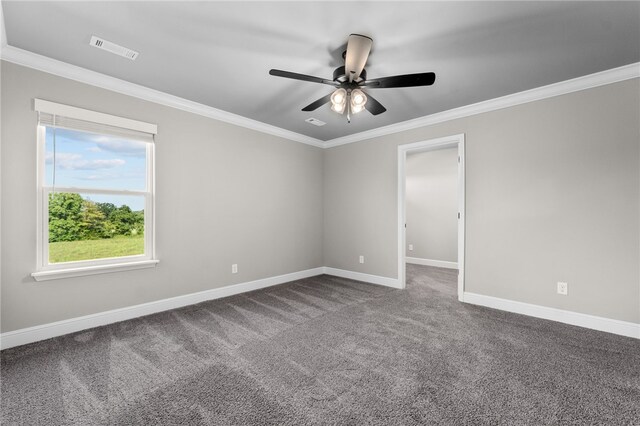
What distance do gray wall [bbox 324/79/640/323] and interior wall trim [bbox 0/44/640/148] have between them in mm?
81

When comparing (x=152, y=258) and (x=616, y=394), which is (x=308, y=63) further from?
(x=616, y=394)

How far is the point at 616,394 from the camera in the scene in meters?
1.86

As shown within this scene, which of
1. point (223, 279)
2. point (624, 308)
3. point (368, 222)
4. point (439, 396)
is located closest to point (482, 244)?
point (624, 308)

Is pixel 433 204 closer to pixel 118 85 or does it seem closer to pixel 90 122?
pixel 118 85

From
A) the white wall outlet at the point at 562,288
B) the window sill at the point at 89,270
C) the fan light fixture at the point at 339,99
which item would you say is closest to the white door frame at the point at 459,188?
the white wall outlet at the point at 562,288

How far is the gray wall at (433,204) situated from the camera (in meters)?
6.11

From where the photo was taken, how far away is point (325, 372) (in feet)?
6.93

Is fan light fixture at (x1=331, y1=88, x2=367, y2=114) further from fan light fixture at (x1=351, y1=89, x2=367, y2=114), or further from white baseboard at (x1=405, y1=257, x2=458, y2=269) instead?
white baseboard at (x1=405, y1=257, x2=458, y2=269)

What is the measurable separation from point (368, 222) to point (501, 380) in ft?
10.0

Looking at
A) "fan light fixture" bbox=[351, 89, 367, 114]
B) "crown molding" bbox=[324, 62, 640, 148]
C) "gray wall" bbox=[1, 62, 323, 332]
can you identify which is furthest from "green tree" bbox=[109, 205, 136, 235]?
"crown molding" bbox=[324, 62, 640, 148]

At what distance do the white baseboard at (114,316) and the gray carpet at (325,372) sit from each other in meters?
0.11

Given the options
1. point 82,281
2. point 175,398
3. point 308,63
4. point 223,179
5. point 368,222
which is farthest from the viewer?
point 368,222

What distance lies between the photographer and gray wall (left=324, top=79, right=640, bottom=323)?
2762 millimetres

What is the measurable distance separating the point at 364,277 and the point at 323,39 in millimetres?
3676
